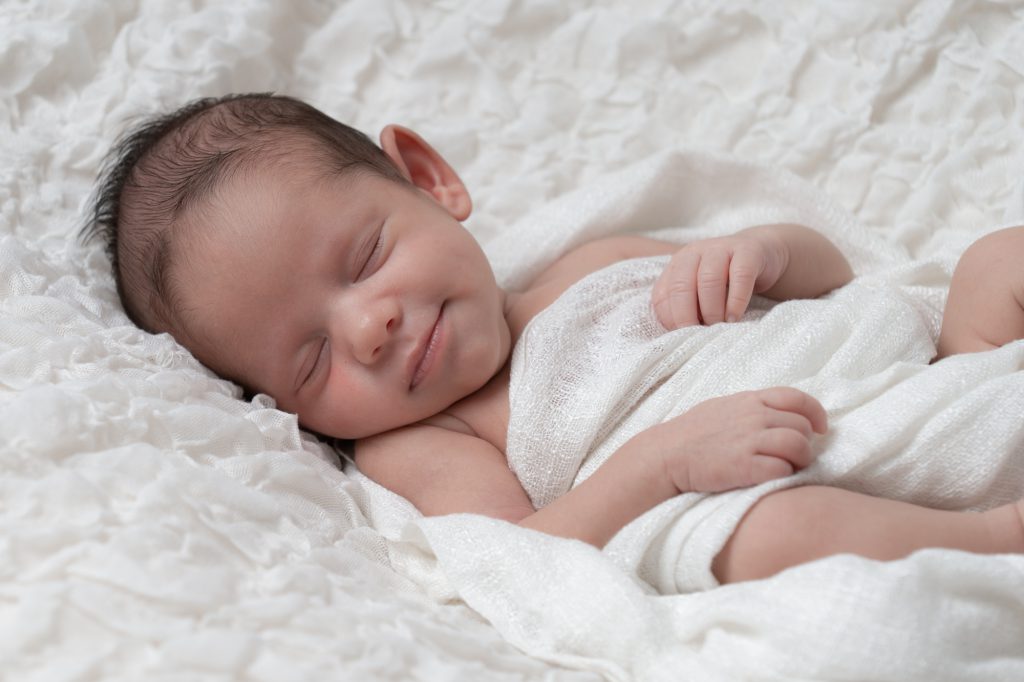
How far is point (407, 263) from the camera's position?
56.9 inches

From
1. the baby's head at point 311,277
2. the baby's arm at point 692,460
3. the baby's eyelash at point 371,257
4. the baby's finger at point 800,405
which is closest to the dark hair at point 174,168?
the baby's head at point 311,277

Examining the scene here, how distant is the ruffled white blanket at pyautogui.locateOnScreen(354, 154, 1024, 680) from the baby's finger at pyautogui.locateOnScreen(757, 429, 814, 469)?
0.09 feet

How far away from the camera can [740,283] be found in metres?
1.43

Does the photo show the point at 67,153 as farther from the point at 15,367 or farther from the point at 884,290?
the point at 884,290

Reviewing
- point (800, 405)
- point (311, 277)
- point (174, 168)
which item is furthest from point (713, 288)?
point (174, 168)

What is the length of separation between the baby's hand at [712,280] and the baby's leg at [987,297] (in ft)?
0.81

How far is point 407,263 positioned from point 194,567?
0.57 meters

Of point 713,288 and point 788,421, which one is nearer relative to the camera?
point 788,421

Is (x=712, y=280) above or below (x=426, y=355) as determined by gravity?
above

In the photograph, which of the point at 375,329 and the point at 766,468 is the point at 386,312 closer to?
the point at 375,329

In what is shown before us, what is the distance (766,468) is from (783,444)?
31mm

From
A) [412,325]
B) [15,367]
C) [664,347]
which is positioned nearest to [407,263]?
[412,325]

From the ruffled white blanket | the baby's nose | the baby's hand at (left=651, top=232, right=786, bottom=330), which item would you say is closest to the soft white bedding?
the ruffled white blanket

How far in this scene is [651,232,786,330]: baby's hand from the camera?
144cm
